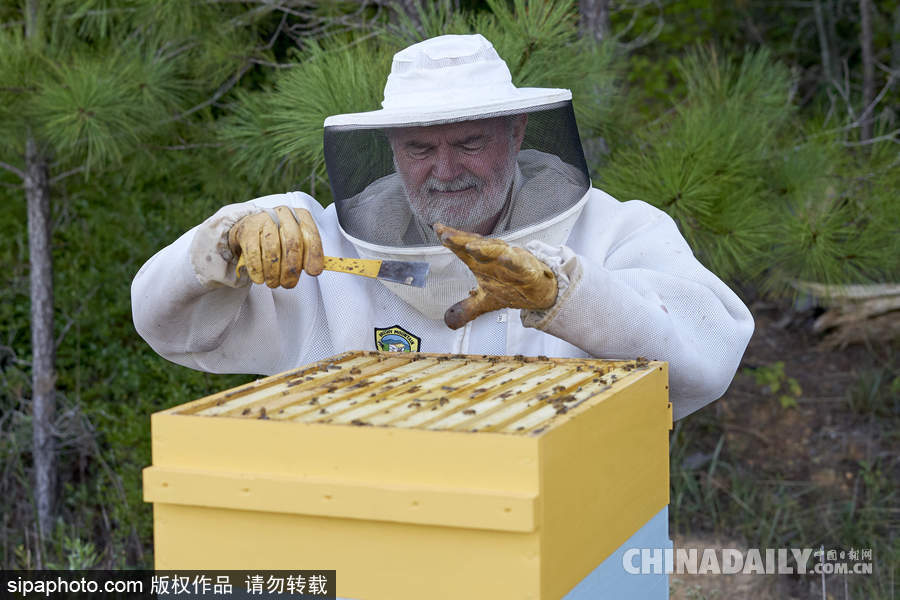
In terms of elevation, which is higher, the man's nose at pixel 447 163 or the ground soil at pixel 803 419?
the man's nose at pixel 447 163

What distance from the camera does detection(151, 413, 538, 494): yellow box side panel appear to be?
1.20 metres

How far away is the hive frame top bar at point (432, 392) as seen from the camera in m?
1.32

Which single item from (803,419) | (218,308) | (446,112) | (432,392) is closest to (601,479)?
(432,392)

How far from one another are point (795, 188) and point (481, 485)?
2220 mm

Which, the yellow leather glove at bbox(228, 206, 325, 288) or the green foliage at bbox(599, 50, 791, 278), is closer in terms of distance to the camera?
the yellow leather glove at bbox(228, 206, 325, 288)

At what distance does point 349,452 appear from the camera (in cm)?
126

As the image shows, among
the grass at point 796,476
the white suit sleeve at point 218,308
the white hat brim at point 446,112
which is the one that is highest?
the white hat brim at point 446,112

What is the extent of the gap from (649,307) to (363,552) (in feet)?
2.48

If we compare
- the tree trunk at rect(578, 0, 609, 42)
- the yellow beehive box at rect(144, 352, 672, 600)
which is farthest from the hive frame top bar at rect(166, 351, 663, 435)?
the tree trunk at rect(578, 0, 609, 42)

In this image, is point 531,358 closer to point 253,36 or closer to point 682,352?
point 682,352

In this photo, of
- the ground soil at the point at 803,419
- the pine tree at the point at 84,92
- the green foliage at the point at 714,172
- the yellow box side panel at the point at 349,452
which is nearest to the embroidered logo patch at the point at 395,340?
the yellow box side panel at the point at 349,452

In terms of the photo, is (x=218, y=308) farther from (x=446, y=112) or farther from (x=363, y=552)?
(x=363, y=552)

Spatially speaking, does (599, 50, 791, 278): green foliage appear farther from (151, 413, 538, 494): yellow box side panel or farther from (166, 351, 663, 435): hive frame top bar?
(151, 413, 538, 494): yellow box side panel

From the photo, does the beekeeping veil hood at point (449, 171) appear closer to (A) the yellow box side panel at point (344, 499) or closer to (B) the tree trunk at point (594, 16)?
(A) the yellow box side panel at point (344, 499)
